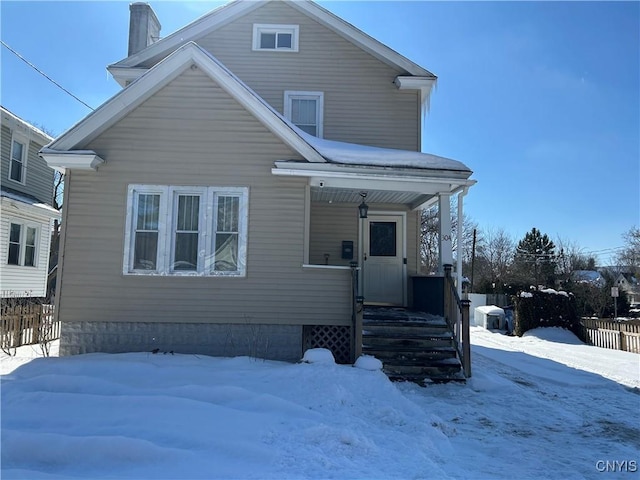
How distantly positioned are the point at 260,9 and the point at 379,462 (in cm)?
1104

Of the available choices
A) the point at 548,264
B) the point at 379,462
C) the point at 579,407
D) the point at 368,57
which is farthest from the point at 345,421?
the point at 548,264

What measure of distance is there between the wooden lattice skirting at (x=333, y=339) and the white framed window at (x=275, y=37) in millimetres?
7192

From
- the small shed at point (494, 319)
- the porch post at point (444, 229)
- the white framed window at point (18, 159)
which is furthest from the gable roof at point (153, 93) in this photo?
the small shed at point (494, 319)

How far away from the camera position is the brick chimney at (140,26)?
12.4 meters

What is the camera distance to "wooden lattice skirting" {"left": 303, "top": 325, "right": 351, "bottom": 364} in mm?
8508

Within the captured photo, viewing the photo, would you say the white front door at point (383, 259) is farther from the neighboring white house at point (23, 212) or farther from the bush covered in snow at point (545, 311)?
the neighboring white house at point (23, 212)

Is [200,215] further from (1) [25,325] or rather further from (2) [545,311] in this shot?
(2) [545,311]

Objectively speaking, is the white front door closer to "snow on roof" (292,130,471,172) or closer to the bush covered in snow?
"snow on roof" (292,130,471,172)

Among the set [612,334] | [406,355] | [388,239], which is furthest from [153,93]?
[612,334]

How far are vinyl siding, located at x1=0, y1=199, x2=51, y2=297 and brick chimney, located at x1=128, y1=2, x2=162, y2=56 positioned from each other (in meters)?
8.02

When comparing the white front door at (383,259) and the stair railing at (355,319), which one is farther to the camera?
the white front door at (383,259)

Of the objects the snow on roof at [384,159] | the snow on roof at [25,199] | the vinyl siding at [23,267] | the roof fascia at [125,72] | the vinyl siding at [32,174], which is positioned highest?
the roof fascia at [125,72]

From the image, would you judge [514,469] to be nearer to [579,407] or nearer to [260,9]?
[579,407]

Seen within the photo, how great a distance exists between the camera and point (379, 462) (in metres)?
3.91
